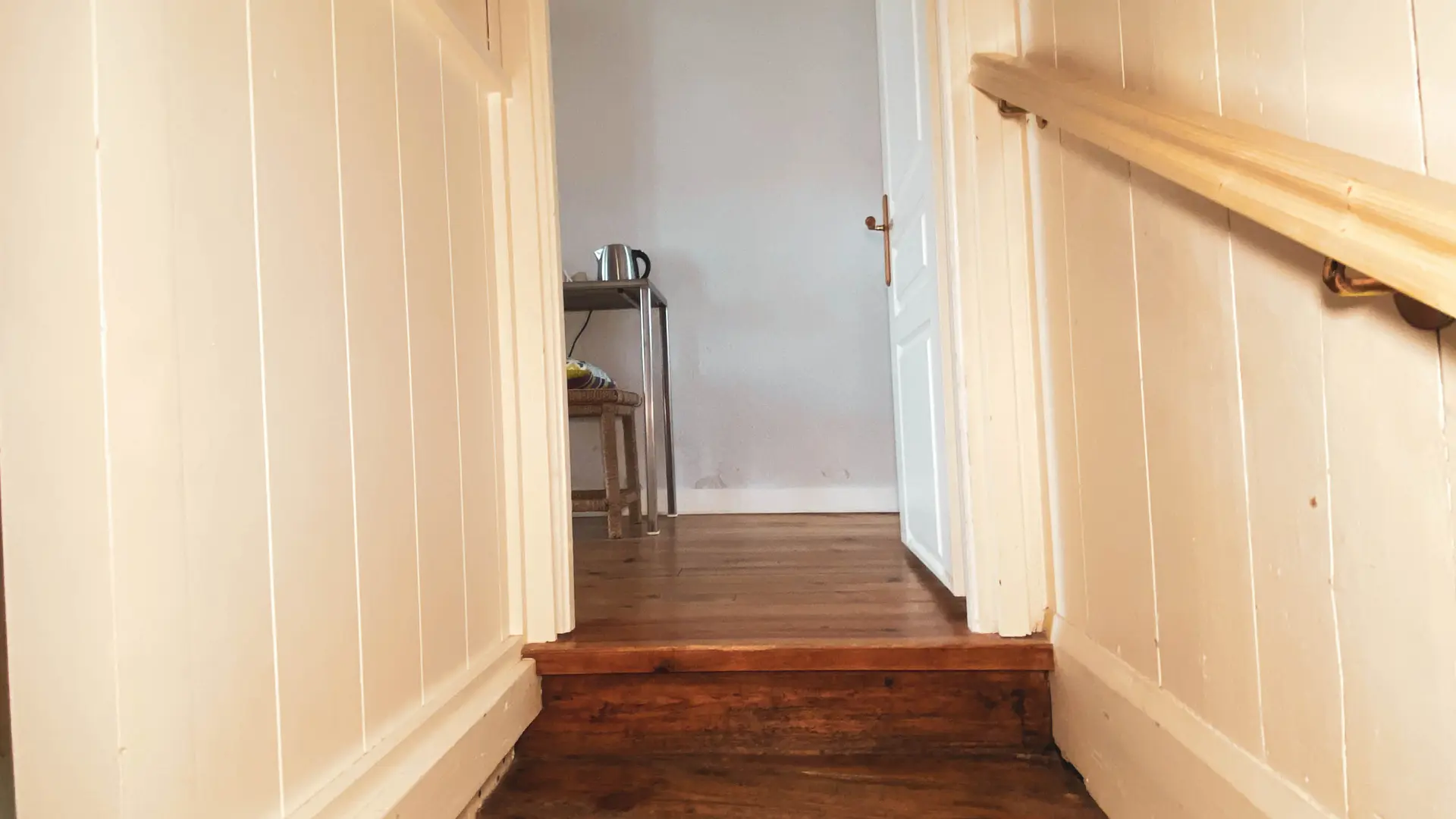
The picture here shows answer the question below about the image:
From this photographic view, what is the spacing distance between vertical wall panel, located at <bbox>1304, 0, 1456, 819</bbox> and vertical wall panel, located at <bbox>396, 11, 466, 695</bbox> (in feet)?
2.97

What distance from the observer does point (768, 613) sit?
131 centimetres

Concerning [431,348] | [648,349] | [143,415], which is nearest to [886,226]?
[648,349]

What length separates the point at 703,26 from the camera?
2881mm

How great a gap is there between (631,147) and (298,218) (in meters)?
2.42

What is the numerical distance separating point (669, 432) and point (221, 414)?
214 cm

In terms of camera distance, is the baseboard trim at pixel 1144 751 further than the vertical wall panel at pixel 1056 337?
No

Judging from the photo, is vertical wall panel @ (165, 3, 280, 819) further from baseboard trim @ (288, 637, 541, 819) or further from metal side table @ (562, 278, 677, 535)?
metal side table @ (562, 278, 677, 535)

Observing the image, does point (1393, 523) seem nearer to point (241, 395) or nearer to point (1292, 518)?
point (1292, 518)

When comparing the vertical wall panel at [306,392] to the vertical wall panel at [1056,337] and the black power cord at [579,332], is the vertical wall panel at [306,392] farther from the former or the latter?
the black power cord at [579,332]

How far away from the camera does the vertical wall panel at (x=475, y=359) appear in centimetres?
102

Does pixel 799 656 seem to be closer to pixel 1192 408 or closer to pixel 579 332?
A: pixel 1192 408

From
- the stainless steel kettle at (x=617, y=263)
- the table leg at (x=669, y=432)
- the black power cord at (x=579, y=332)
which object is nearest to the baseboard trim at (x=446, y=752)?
the table leg at (x=669, y=432)

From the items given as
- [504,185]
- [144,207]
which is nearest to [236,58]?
[144,207]

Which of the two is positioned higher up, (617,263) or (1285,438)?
(617,263)
